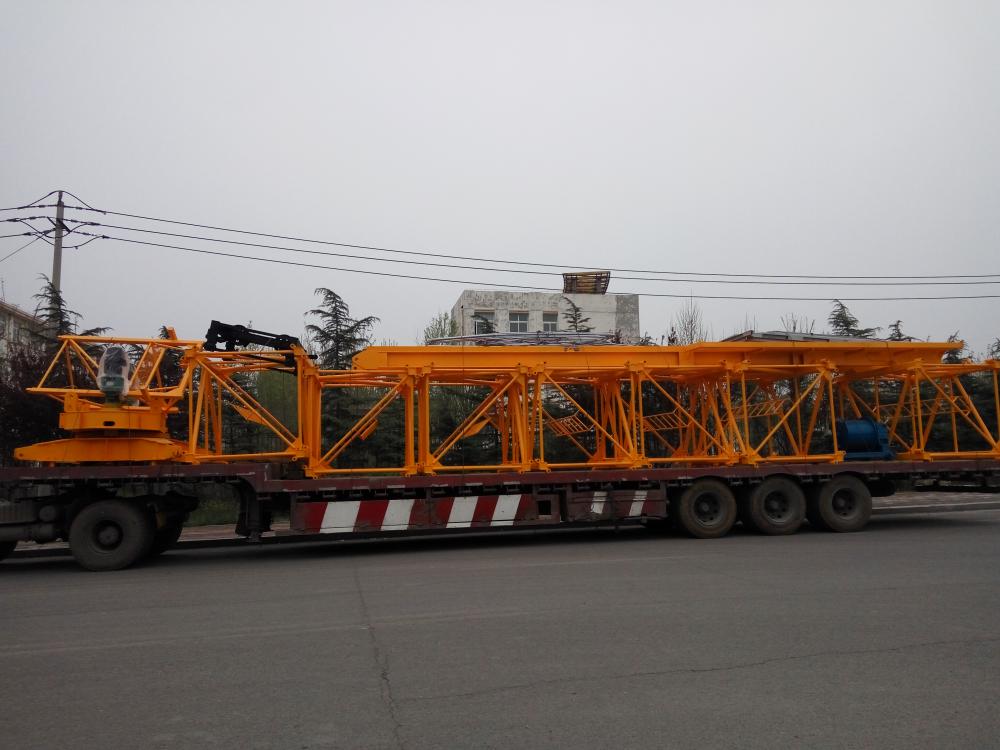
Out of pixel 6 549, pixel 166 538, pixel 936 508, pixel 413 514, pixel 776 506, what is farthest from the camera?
pixel 936 508

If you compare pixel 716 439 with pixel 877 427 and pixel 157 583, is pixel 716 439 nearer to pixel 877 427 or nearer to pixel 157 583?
pixel 877 427

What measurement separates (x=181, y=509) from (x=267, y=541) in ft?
6.01

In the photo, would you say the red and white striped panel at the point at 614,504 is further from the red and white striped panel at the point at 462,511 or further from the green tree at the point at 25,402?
the green tree at the point at 25,402

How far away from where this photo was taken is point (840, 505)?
13070 millimetres

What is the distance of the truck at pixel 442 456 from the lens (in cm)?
1043

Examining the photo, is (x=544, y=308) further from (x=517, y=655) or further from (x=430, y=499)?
(x=517, y=655)

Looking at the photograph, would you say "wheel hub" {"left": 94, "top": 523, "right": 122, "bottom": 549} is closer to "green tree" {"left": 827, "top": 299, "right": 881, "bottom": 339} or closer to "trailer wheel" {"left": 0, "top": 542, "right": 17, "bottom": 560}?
"trailer wheel" {"left": 0, "top": 542, "right": 17, "bottom": 560}

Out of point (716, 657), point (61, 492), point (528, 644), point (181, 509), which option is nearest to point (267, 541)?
point (181, 509)

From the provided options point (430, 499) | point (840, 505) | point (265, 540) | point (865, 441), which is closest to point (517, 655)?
point (430, 499)

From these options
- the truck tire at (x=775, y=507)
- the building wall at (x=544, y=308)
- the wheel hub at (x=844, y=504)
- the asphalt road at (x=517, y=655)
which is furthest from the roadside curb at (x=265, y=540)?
the building wall at (x=544, y=308)

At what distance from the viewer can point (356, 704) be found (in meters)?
4.56

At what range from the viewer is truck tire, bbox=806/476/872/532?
1281 cm

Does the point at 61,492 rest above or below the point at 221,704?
above

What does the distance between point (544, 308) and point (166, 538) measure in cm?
2307
